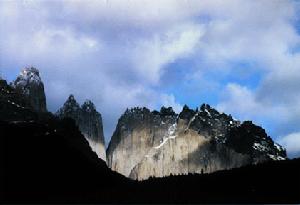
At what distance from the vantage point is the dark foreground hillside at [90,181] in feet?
201

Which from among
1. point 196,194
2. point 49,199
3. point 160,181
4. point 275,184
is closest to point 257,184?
point 275,184

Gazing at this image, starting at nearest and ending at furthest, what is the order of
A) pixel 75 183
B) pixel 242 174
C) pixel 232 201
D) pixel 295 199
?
pixel 295 199
pixel 232 201
pixel 242 174
pixel 75 183

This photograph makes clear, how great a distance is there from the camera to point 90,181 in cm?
9750

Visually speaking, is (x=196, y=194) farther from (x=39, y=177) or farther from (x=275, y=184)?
(x=39, y=177)

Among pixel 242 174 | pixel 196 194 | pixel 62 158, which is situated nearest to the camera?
pixel 196 194

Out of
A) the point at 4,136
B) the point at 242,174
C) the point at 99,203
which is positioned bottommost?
the point at 99,203

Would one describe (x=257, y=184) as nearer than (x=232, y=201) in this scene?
No

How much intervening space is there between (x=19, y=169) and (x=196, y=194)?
110 ft

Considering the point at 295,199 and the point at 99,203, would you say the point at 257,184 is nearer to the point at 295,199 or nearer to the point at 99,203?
the point at 295,199

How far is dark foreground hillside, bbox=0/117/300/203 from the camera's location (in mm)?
61156

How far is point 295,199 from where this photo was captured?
53.8 metres

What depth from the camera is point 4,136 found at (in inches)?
3711

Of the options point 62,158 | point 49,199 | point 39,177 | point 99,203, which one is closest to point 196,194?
point 99,203

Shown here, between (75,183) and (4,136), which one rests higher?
(4,136)
